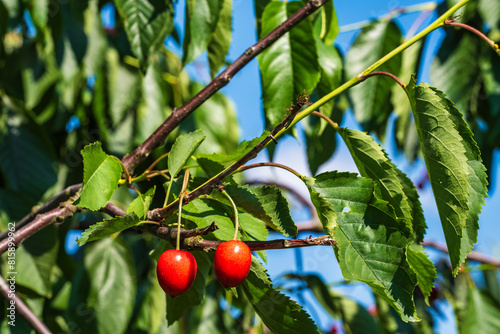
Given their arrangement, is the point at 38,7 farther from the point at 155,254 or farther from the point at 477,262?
the point at 477,262

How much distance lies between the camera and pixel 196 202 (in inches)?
36.9

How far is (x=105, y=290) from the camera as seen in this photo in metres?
1.82

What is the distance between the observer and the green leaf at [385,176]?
901mm

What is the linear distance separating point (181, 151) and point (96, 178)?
151 mm

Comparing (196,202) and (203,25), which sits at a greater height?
(203,25)

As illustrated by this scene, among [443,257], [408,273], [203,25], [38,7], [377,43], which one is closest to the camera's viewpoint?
[408,273]

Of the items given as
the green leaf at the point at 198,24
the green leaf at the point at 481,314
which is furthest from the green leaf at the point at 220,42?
→ the green leaf at the point at 481,314

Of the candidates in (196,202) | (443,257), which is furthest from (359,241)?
(443,257)

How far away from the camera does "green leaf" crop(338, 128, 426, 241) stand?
90 cm

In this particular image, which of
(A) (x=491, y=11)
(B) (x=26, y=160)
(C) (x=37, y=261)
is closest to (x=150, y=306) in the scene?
(C) (x=37, y=261)

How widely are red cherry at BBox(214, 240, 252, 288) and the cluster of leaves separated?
4.9 inches

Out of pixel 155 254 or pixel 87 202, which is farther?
pixel 155 254

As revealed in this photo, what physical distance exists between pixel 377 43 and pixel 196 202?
1.19 meters

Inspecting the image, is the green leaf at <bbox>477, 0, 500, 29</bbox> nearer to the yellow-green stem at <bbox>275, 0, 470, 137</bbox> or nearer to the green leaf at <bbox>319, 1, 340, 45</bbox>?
the green leaf at <bbox>319, 1, 340, 45</bbox>
